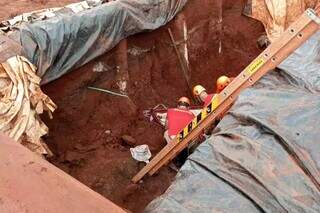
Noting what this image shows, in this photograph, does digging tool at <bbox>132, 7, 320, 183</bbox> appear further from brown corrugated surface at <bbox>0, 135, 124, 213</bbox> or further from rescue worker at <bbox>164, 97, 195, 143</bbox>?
brown corrugated surface at <bbox>0, 135, 124, 213</bbox>

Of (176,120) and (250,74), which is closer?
(250,74)

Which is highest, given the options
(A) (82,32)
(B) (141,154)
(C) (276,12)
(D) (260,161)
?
(C) (276,12)

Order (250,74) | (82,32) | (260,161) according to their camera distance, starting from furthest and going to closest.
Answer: (82,32) → (250,74) → (260,161)

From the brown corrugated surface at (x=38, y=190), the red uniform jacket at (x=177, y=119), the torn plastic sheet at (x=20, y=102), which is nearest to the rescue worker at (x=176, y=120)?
the red uniform jacket at (x=177, y=119)

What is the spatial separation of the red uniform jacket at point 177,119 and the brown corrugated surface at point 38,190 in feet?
8.62

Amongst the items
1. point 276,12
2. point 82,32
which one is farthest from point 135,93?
point 276,12

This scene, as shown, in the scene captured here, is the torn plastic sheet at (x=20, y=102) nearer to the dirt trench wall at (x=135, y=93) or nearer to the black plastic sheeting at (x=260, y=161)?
the dirt trench wall at (x=135, y=93)

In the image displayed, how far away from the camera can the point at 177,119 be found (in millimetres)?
4555

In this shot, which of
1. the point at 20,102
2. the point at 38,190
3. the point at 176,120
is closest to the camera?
the point at 38,190

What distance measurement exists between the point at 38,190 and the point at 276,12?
502 cm

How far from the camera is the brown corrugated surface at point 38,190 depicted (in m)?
1.71

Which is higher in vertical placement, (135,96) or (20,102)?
(20,102)

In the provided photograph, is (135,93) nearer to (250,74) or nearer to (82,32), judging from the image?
(82,32)

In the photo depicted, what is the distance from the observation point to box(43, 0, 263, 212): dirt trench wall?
4504 millimetres
